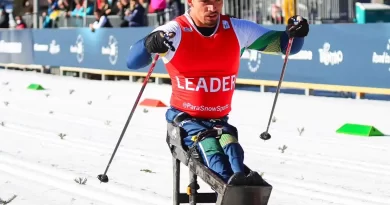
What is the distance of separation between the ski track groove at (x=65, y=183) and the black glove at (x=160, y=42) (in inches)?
68.5

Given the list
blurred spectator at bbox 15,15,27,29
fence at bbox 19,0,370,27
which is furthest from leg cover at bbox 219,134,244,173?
blurred spectator at bbox 15,15,27,29

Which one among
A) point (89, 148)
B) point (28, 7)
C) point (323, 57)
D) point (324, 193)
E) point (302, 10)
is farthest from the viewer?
point (28, 7)

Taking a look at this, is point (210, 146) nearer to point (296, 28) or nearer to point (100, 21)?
point (296, 28)

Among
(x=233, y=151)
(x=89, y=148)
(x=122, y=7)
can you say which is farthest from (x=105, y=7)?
(x=233, y=151)

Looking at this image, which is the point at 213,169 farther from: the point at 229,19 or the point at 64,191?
the point at 64,191

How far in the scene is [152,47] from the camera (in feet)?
17.0

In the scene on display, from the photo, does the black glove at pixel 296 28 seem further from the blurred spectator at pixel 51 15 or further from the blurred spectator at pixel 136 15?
the blurred spectator at pixel 51 15

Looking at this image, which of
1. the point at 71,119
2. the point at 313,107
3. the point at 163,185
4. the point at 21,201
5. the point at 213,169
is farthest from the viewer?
the point at 313,107

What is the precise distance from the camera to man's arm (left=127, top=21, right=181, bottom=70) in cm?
514

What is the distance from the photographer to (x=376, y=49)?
15.1 m

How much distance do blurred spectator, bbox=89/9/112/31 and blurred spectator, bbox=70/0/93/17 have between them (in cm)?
89

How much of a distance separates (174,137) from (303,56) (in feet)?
37.3

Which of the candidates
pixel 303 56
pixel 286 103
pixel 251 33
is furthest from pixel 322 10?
pixel 251 33

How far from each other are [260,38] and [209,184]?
A: 1.36 meters
